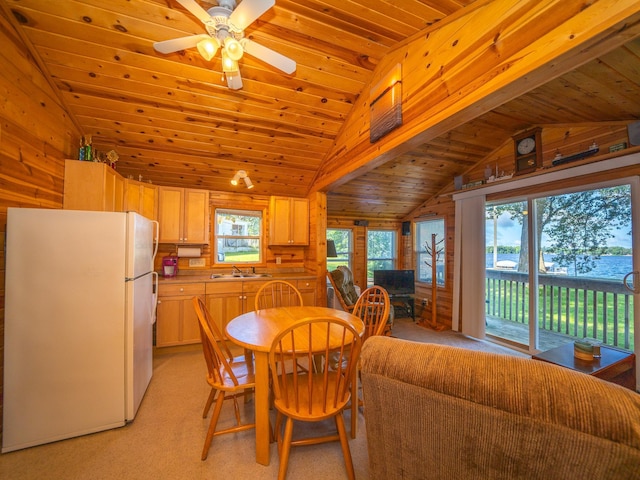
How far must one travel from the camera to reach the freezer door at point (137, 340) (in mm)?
2070

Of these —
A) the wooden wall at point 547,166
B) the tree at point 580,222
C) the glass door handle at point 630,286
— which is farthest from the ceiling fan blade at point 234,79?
the glass door handle at point 630,286

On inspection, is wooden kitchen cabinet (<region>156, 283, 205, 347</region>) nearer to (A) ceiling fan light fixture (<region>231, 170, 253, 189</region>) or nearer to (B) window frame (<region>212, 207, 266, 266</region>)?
(B) window frame (<region>212, 207, 266, 266</region>)

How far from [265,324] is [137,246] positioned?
1257 millimetres

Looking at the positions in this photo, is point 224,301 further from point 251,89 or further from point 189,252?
point 251,89

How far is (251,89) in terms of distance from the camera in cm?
275

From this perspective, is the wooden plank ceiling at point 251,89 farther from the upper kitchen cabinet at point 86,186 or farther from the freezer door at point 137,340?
the freezer door at point 137,340

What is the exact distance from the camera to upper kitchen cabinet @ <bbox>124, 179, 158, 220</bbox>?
327 cm

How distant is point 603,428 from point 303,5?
9.10 ft

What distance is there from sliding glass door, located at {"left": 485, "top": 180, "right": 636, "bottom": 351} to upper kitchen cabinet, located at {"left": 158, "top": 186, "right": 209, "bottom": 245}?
4413 mm

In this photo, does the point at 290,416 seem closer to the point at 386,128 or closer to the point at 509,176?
the point at 386,128

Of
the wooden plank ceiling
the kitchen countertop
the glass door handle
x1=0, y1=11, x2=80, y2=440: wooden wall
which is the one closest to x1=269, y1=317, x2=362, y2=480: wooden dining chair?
x1=0, y1=11, x2=80, y2=440: wooden wall

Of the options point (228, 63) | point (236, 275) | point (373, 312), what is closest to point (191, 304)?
point (236, 275)

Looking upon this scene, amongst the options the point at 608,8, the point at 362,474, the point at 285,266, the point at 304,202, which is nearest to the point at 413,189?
the point at 304,202

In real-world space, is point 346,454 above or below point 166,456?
above
